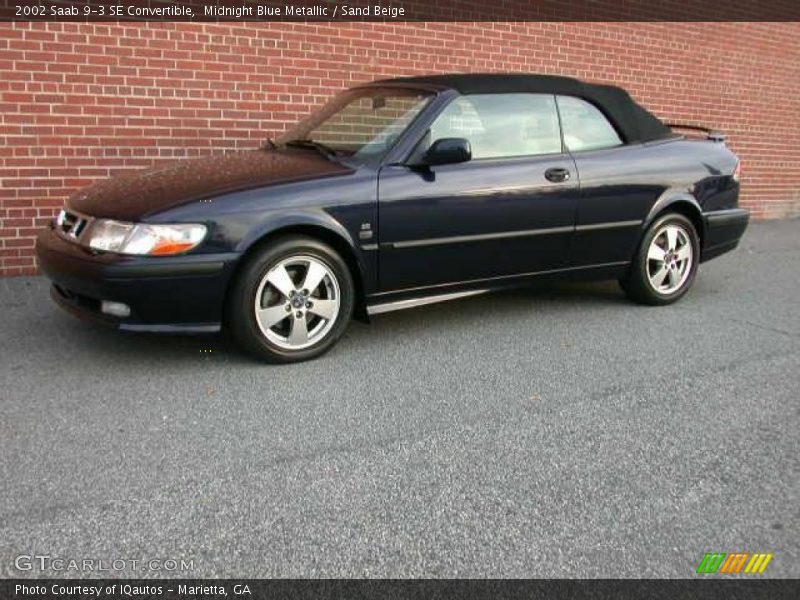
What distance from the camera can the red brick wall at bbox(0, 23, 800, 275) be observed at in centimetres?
580

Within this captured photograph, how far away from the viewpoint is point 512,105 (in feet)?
16.1

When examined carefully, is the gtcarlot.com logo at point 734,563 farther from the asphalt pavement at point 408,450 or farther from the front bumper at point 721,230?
the front bumper at point 721,230

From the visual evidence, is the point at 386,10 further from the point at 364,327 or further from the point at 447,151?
the point at 364,327

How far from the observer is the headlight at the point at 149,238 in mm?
3785

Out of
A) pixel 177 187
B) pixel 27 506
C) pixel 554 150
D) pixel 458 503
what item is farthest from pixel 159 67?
pixel 458 503

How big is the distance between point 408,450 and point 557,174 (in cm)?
246

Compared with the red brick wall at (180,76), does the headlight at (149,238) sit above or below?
below

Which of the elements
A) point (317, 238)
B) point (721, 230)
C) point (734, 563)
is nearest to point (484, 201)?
point (317, 238)

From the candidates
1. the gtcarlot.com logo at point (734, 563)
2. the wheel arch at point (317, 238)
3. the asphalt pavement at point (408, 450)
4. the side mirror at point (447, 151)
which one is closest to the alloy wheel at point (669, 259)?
the asphalt pavement at point (408, 450)

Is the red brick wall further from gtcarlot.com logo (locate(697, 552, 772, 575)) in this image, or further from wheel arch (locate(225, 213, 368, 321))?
gtcarlot.com logo (locate(697, 552, 772, 575))

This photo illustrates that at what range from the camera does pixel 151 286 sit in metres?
3.79

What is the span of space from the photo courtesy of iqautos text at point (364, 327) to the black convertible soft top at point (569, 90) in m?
0.03

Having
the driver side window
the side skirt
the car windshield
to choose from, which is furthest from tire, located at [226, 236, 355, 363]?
the driver side window

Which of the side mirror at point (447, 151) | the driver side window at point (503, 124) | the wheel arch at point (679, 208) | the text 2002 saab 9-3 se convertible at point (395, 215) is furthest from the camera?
the wheel arch at point (679, 208)
